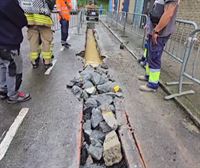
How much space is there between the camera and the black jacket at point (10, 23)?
3.37 m

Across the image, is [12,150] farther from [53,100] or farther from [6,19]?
[6,19]

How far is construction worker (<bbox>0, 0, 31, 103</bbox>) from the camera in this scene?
3.43m

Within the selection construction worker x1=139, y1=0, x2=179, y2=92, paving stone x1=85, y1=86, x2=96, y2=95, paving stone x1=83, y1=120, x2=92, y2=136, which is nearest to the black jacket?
paving stone x1=85, y1=86, x2=96, y2=95

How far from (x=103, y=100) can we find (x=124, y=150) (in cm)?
130

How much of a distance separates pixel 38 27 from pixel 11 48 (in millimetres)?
A: 2017

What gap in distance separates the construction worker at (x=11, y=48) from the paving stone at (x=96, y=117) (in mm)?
1305

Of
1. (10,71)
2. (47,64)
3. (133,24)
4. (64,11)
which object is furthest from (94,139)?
(133,24)

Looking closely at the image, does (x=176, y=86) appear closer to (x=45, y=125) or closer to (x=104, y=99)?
(x=104, y=99)

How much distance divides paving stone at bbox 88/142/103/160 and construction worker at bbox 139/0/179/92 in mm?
2172

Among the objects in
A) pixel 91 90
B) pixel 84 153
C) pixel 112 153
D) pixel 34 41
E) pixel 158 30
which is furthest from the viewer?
pixel 34 41

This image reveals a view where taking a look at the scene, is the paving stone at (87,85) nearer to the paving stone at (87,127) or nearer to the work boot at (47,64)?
the paving stone at (87,127)

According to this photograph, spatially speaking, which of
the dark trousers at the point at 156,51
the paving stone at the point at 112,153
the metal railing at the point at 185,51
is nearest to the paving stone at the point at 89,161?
the paving stone at the point at 112,153

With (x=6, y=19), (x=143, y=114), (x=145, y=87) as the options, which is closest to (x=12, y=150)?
(x=6, y=19)

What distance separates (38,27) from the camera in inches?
217
